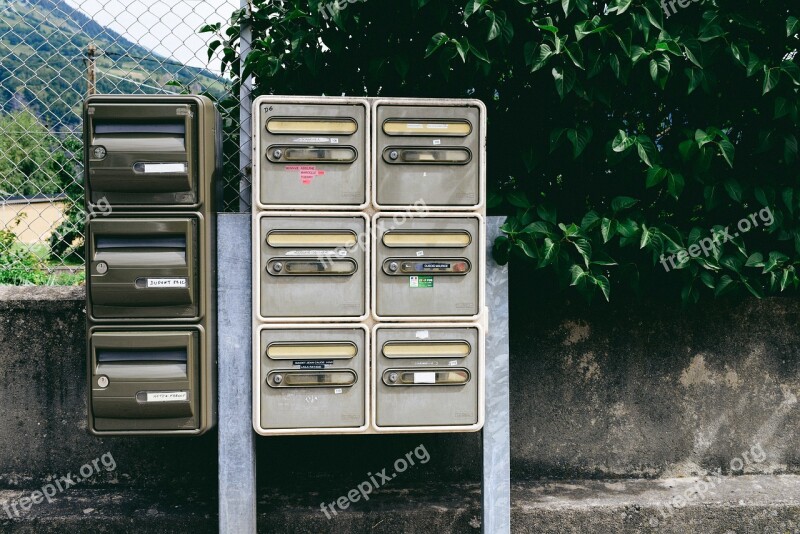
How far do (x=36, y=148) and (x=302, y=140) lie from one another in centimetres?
152

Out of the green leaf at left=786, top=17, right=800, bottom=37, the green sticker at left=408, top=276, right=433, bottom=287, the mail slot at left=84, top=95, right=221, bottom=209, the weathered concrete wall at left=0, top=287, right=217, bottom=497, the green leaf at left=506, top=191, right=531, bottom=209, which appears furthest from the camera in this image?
the weathered concrete wall at left=0, top=287, right=217, bottom=497

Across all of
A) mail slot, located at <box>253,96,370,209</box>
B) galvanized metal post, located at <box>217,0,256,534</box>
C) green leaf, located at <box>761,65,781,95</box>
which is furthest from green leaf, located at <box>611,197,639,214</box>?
galvanized metal post, located at <box>217,0,256,534</box>

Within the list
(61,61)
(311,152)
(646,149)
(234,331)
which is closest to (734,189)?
(646,149)

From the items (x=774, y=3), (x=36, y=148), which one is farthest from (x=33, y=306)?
(x=774, y=3)

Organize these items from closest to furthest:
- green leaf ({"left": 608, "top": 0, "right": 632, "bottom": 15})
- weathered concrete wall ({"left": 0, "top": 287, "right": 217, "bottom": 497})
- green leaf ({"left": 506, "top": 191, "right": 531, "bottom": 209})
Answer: green leaf ({"left": 608, "top": 0, "right": 632, "bottom": 15}), green leaf ({"left": 506, "top": 191, "right": 531, "bottom": 209}), weathered concrete wall ({"left": 0, "top": 287, "right": 217, "bottom": 497})

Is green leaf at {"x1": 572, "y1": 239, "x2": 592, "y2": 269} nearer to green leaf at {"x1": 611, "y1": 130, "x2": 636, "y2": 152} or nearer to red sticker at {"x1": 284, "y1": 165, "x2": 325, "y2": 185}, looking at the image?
green leaf at {"x1": 611, "y1": 130, "x2": 636, "y2": 152}

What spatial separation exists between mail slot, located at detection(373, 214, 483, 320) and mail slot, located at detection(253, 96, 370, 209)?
0.58ft

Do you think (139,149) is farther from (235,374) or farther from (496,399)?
(496,399)

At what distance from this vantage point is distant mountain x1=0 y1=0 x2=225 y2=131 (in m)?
2.86

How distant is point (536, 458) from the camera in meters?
2.99

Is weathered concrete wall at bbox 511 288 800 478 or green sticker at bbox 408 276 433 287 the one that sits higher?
green sticker at bbox 408 276 433 287

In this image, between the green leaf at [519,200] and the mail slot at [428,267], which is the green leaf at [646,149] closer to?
the green leaf at [519,200]

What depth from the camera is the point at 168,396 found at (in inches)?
87.9

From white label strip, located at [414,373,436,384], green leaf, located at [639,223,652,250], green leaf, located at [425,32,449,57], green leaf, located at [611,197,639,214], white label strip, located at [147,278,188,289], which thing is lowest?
white label strip, located at [414,373,436,384]
